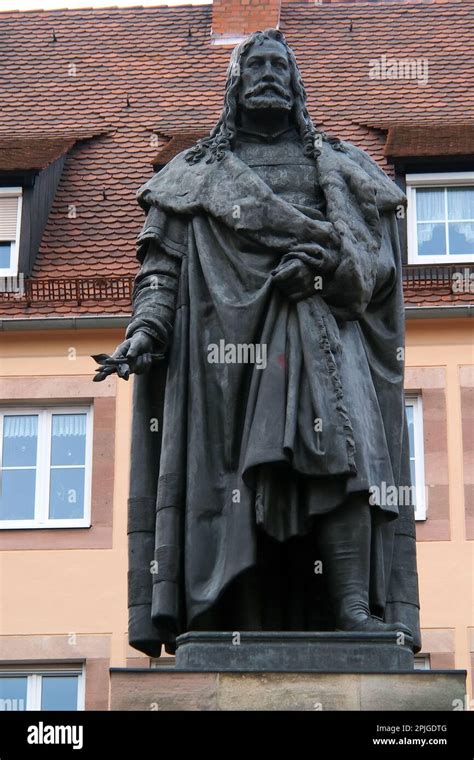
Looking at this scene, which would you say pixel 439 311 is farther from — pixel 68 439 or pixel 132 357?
pixel 132 357

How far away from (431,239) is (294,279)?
16.4 m

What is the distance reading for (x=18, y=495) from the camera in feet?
83.1

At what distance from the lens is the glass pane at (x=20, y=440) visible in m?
25.5

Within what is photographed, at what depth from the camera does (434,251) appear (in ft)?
85.9

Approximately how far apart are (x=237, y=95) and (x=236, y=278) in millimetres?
983

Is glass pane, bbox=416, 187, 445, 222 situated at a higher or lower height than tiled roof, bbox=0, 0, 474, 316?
lower

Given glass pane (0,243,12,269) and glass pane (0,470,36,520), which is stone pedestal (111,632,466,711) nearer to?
glass pane (0,470,36,520)

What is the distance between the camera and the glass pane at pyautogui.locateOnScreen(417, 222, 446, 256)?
26.2 m

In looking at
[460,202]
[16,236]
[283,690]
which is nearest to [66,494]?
[16,236]

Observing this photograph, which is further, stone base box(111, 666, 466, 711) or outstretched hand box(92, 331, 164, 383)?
outstretched hand box(92, 331, 164, 383)

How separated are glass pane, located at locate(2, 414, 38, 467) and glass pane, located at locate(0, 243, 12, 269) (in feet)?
5.57

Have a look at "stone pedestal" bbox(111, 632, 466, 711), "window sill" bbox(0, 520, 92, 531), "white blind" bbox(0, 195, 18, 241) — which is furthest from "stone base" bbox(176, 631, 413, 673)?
"white blind" bbox(0, 195, 18, 241)
